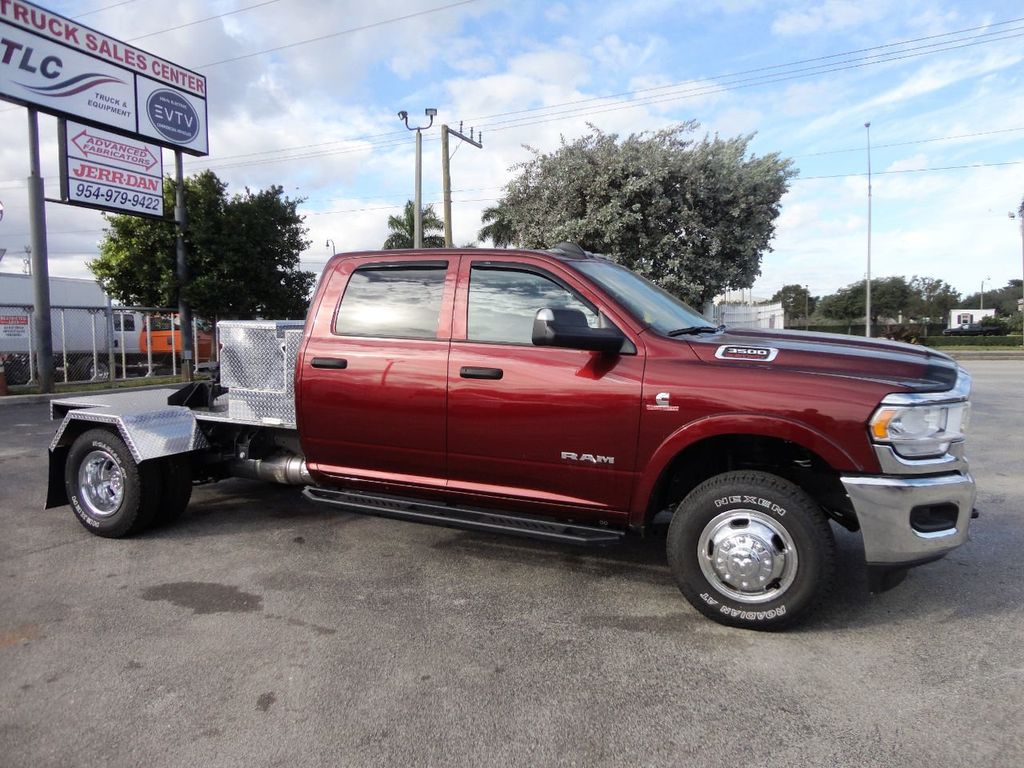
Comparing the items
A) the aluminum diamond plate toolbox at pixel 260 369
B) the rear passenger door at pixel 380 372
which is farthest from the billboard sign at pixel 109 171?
the rear passenger door at pixel 380 372

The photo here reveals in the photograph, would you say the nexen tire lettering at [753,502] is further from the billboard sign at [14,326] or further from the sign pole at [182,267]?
the billboard sign at [14,326]

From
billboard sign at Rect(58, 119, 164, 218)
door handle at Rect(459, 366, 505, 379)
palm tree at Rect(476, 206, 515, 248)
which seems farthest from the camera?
palm tree at Rect(476, 206, 515, 248)

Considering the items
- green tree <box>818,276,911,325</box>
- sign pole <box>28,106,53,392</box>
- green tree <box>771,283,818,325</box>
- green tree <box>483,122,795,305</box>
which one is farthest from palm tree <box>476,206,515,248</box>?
green tree <box>771,283,818,325</box>

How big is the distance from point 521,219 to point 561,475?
17.4 m

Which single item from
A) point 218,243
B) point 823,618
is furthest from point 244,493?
point 218,243

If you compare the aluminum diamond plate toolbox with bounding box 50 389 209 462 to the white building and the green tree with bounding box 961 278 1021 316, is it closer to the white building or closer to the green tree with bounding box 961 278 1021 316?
the white building

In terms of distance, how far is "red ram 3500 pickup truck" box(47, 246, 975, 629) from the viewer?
10.6 feet

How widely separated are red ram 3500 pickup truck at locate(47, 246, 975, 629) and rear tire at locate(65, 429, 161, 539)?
0.02 metres

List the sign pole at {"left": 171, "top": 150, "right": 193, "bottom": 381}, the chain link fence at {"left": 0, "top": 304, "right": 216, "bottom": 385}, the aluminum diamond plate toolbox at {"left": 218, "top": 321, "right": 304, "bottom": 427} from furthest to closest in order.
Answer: the sign pole at {"left": 171, "top": 150, "right": 193, "bottom": 381} → the chain link fence at {"left": 0, "top": 304, "right": 216, "bottom": 385} → the aluminum diamond plate toolbox at {"left": 218, "top": 321, "right": 304, "bottom": 427}

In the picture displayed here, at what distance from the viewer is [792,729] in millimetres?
2625

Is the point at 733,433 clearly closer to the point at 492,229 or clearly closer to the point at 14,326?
the point at 14,326

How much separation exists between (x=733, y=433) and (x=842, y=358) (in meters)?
0.65

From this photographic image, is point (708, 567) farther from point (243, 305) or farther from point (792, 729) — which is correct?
point (243, 305)

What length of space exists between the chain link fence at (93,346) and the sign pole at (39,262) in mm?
620
